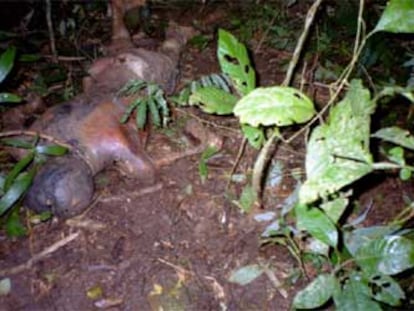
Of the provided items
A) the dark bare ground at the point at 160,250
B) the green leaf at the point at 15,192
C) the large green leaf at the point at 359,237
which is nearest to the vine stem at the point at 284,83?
the dark bare ground at the point at 160,250

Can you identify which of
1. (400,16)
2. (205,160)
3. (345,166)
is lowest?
(205,160)

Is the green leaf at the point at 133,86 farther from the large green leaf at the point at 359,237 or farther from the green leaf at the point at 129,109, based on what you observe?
the large green leaf at the point at 359,237

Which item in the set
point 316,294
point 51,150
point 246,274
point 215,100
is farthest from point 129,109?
point 316,294

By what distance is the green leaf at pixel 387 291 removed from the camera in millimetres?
1395

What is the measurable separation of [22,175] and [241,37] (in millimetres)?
1592

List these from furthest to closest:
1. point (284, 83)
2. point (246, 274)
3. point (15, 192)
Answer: point (15, 192) < point (246, 274) < point (284, 83)

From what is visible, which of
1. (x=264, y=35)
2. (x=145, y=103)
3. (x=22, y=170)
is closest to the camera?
(x=22, y=170)

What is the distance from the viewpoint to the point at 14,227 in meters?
1.79

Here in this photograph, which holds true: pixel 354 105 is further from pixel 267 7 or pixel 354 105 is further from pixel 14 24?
pixel 14 24

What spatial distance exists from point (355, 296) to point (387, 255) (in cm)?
16

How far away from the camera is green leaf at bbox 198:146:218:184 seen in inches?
79.4

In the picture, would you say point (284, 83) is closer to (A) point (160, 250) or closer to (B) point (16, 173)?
(A) point (160, 250)

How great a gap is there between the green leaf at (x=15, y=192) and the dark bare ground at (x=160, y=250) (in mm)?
135

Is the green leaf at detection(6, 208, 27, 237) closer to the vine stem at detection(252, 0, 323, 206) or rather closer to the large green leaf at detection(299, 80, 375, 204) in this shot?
the vine stem at detection(252, 0, 323, 206)
